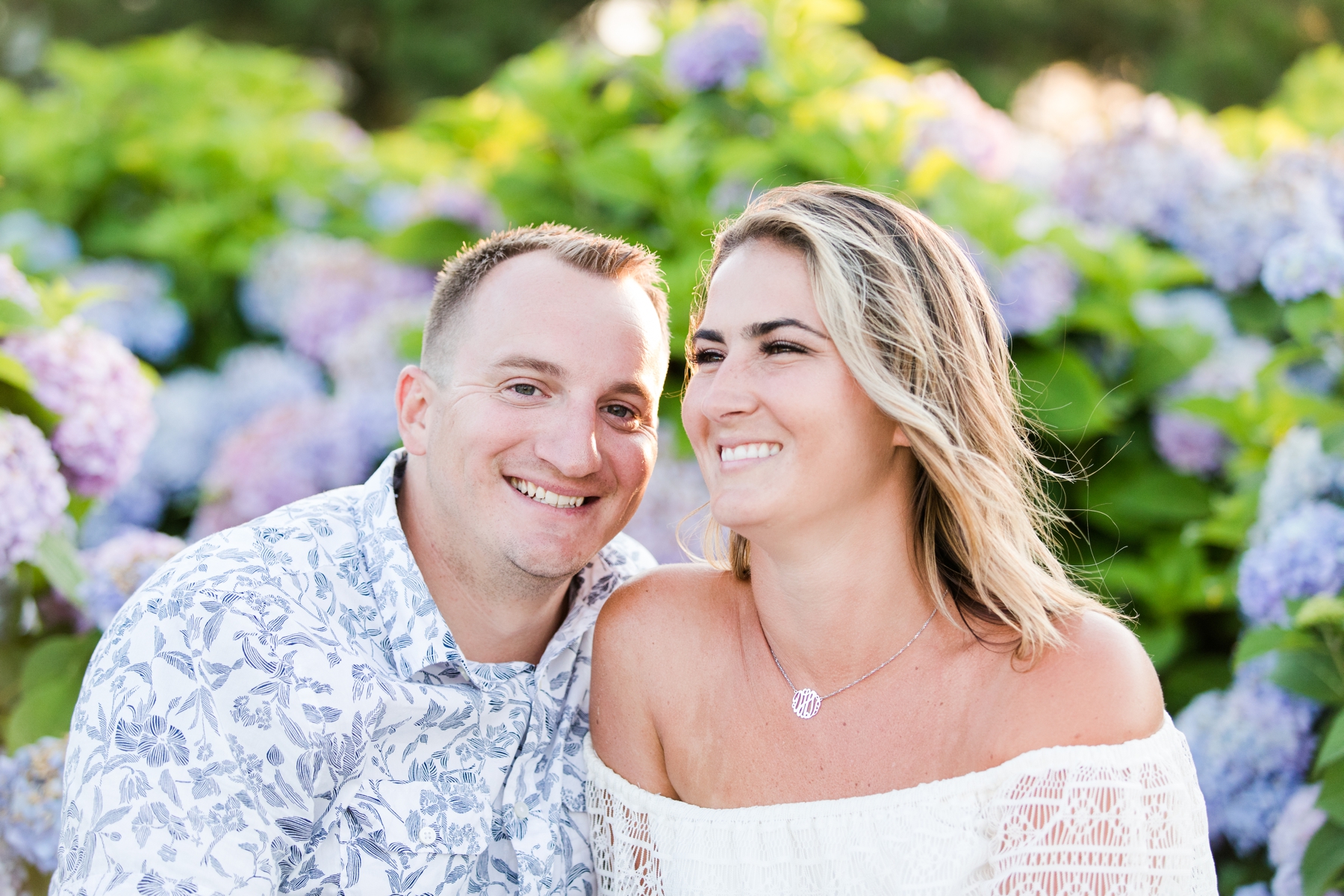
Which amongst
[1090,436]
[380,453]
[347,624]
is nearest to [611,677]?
[347,624]

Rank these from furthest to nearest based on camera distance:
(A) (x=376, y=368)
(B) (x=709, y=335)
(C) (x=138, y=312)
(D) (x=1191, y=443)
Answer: (C) (x=138, y=312), (A) (x=376, y=368), (D) (x=1191, y=443), (B) (x=709, y=335)

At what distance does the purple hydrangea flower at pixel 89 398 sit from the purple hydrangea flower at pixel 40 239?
2.56m

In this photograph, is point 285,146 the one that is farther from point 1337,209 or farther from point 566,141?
point 1337,209

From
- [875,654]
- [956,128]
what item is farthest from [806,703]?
[956,128]

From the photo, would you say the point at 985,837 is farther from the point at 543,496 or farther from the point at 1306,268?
the point at 1306,268

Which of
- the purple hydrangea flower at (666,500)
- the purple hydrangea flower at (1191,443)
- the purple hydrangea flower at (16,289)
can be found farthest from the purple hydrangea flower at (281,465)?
the purple hydrangea flower at (1191,443)

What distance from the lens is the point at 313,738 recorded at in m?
2.09

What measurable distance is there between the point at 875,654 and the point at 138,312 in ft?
12.5

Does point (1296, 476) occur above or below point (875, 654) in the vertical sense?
above

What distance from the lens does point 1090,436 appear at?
3920 millimetres

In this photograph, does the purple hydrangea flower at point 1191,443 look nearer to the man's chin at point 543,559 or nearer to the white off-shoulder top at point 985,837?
the white off-shoulder top at point 985,837

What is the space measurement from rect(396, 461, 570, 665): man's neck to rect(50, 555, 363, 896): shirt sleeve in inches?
14.7

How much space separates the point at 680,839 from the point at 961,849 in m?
0.58

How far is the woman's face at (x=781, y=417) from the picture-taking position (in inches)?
87.3
